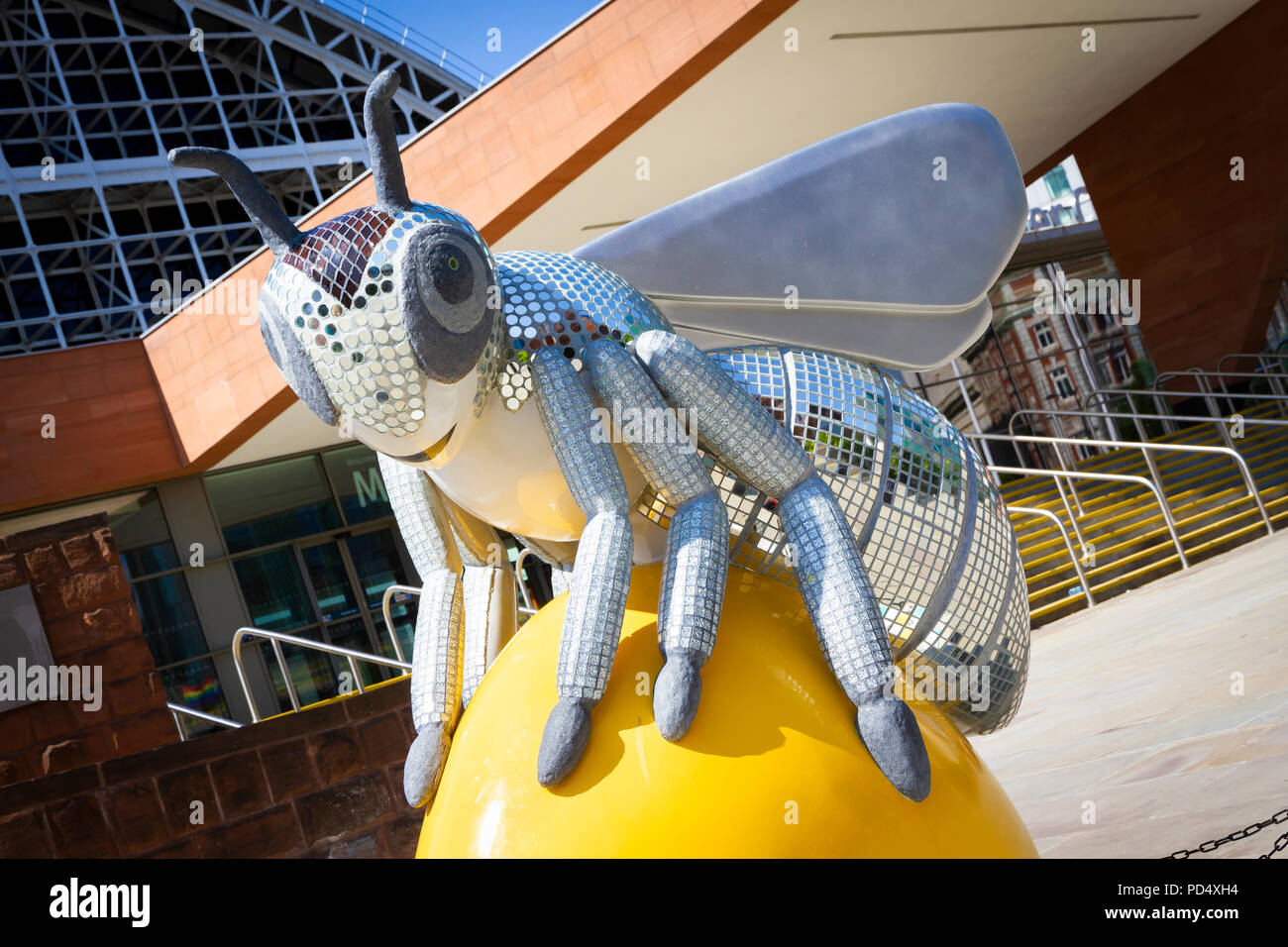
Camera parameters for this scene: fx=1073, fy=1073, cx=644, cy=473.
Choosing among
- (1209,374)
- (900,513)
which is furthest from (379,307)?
(1209,374)

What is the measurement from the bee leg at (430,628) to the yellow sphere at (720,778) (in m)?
0.13

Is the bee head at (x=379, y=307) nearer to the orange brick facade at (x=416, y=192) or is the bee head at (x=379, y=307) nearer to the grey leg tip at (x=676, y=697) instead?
the grey leg tip at (x=676, y=697)

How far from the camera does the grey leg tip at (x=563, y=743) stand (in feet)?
7.38

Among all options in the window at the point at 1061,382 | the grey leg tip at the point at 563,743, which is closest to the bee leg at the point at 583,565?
the grey leg tip at the point at 563,743

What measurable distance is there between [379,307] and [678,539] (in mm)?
837

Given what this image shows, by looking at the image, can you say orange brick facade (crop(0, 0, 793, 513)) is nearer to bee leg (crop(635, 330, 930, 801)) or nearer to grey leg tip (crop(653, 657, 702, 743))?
bee leg (crop(635, 330, 930, 801))

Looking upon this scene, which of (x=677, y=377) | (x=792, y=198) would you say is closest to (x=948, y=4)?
(x=792, y=198)

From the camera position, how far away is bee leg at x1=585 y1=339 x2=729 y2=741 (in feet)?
7.43

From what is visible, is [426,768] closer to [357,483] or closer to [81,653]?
[81,653]

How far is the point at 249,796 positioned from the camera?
208 inches

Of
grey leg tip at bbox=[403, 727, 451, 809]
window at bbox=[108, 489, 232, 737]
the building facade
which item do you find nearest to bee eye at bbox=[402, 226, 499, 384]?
grey leg tip at bbox=[403, 727, 451, 809]

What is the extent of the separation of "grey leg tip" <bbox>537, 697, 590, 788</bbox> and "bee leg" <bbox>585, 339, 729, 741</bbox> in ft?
0.54
